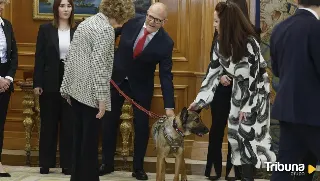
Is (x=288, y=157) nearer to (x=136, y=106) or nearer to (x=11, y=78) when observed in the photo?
(x=136, y=106)

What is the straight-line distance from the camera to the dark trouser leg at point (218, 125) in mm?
5863

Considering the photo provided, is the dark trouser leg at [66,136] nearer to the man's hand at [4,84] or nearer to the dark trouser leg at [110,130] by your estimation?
the dark trouser leg at [110,130]

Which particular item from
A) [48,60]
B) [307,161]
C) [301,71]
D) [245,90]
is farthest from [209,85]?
[48,60]

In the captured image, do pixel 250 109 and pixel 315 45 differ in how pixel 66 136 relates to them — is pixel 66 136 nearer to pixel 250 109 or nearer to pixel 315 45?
pixel 250 109

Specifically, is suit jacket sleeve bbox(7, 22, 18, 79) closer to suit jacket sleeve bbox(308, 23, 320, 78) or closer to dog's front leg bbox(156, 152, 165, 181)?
dog's front leg bbox(156, 152, 165, 181)

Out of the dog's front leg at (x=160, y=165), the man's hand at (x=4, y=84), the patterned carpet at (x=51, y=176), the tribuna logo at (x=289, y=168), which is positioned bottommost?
the patterned carpet at (x=51, y=176)

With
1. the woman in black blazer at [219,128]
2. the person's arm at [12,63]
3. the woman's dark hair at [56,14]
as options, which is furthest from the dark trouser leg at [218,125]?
the person's arm at [12,63]

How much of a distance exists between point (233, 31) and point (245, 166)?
1053 mm

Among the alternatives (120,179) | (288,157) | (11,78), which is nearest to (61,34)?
(11,78)

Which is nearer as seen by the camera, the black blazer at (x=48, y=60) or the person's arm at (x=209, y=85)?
the person's arm at (x=209, y=85)

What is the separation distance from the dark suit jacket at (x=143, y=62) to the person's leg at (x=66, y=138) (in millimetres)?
572

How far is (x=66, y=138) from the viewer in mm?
6199

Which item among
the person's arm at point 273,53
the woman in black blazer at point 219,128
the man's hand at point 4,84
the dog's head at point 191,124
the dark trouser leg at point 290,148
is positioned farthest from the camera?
the man's hand at point 4,84

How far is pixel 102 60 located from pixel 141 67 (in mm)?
1323
